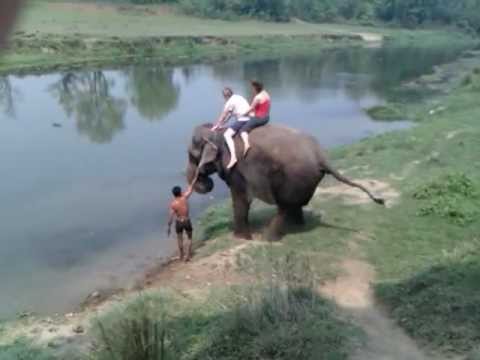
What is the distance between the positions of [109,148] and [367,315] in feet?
49.3

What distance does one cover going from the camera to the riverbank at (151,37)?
41.8m

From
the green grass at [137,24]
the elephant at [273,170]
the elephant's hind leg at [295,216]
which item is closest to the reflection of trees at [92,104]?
the elephant at [273,170]

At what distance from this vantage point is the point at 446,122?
22453 mm

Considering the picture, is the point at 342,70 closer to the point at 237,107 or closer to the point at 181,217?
the point at 237,107

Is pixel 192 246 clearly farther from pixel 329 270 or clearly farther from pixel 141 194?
pixel 141 194

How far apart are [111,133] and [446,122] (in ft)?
37.6

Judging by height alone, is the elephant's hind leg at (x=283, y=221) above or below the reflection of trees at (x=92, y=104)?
above

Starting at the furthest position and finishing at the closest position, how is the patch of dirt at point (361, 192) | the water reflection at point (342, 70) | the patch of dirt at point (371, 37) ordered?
the patch of dirt at point (371, 37), the water reflection at point (342, 70), the patch of dirt at point (361, 192)

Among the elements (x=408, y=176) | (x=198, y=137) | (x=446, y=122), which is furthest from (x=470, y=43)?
(x=198, y=137)

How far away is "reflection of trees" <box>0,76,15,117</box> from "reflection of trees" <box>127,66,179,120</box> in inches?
207

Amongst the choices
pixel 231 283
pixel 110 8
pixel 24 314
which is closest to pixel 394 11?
pixel 110 8

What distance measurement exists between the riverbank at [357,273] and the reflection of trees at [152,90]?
15.1 metres

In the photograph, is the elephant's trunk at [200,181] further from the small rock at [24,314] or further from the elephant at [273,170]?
the small rock at [24,314]

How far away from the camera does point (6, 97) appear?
30656mm
